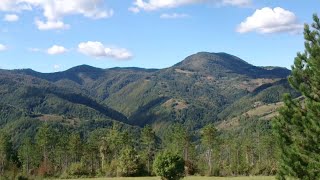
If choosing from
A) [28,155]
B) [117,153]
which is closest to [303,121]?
[117,153]

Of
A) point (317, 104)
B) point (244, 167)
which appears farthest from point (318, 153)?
point (244, 167)

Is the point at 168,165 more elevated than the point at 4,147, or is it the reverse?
the point at 168,165

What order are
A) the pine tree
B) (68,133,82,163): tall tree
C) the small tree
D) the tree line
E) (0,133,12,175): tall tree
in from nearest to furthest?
the pine tree → the small tree → the tree line → (0,133,12,175): tall tree → (68,133,82,163): tall tree

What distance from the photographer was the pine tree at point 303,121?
28.7m

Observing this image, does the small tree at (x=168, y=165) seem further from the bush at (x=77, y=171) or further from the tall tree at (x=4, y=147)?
the tall tree at (x=4, y=147)

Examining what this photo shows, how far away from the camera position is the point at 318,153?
2964cm

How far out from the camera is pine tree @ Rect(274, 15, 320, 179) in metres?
28.7

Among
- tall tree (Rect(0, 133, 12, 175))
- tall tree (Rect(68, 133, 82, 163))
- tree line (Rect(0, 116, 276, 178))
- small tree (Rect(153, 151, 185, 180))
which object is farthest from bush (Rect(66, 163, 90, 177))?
small tree (Rect(153, 151, 185, 180))

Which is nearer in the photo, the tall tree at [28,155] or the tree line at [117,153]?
the tree line at [117,153]

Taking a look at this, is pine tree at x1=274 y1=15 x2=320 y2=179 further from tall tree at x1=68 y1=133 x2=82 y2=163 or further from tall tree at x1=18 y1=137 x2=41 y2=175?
tall tree at x1=18 y1=137 x2=41 y2=175

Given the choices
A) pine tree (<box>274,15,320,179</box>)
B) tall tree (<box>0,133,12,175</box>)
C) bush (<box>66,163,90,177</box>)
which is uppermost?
pine tree (<box>274,15,320,179</box>)

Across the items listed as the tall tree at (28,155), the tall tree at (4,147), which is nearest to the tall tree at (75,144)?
the tall tree at (28,155)

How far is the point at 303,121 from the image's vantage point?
29547 mm

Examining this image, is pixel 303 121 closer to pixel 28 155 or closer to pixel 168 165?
pixel 168 165
